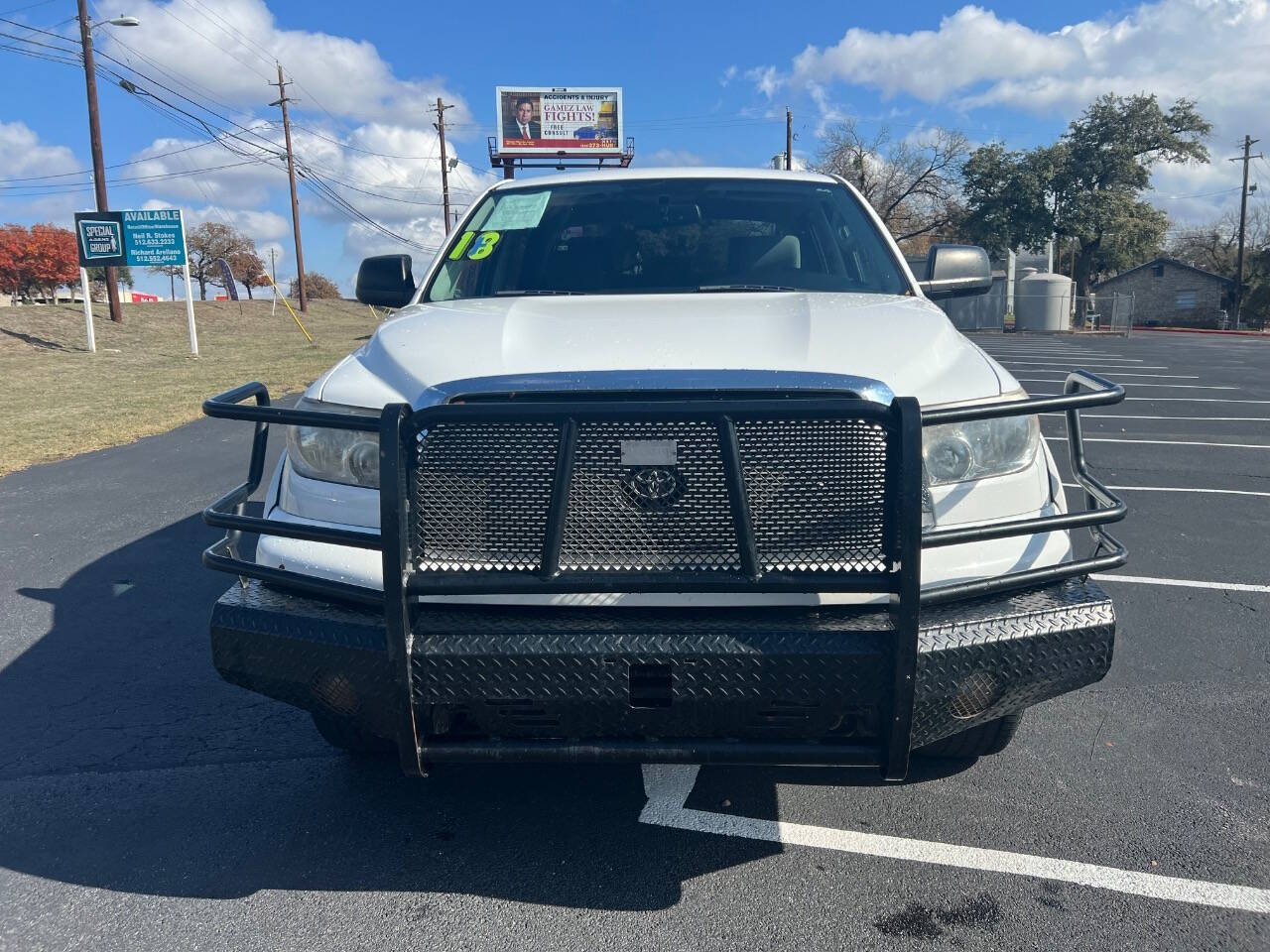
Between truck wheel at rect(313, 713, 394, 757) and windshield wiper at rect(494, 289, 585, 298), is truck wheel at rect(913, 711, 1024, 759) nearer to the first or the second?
truck wheel at rect(313, 713, 394, 757)

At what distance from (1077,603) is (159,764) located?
295 centimetres

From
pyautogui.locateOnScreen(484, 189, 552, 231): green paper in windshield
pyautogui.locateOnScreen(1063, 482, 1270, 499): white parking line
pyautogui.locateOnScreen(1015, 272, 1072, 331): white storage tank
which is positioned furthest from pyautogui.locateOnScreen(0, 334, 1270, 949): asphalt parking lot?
pyautogui.locateOnScreen(1015, 272, 1072, 331): white storage tank

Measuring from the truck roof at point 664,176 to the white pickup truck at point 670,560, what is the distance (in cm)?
191

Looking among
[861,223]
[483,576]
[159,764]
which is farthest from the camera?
[861,223]

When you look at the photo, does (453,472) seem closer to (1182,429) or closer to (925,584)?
(925,584)

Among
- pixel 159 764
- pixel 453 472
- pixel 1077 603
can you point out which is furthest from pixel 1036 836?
pixel 159 764

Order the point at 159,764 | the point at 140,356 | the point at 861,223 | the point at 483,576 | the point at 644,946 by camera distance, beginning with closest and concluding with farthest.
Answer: the point at 483,576, the point at 644,946, the point at 159,764, the point at 861,223, the point at 140,356

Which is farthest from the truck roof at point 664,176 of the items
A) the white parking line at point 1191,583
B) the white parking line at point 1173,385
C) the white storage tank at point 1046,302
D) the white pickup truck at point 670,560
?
the white storage tank at point 1046,302

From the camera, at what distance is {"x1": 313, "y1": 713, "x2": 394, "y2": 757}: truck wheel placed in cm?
297

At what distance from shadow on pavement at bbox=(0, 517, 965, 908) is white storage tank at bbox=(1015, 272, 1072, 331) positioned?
41466mm

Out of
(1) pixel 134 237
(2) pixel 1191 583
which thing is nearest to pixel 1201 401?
(2) pixel 1191 583

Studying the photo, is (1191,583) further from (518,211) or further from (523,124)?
(523,124)

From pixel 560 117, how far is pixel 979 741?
51.3 metres

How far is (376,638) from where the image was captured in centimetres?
226
